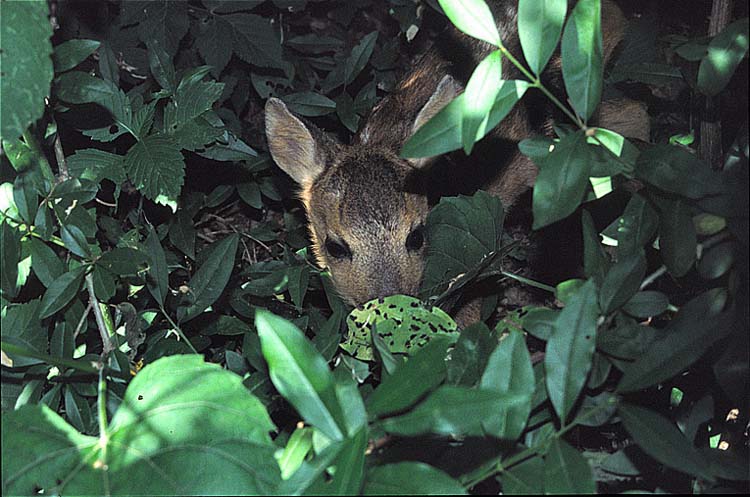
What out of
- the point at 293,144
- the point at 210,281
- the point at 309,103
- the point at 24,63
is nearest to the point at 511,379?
the point at 24,63

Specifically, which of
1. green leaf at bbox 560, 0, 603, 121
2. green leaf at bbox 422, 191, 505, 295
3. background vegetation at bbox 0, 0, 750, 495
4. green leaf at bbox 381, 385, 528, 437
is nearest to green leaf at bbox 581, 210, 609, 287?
background vegetation at bbox 0, 0, 750, 495

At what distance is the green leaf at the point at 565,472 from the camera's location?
146 cm

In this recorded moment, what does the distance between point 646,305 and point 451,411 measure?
74 centimetres

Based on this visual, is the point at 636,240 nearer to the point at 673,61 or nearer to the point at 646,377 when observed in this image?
the point at 646,377

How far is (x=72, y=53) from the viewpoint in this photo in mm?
2467

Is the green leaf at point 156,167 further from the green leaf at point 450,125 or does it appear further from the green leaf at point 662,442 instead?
the green leaf at point 662,442

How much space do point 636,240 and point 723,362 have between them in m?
0.34

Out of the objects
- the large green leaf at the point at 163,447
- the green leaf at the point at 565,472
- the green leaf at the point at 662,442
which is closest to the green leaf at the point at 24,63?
the large green leaf at the point at 163,447

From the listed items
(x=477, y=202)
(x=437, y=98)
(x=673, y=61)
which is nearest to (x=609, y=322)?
(x=477, y=202)

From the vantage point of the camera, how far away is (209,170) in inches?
165

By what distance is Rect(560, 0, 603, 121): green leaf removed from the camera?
1.81 meters

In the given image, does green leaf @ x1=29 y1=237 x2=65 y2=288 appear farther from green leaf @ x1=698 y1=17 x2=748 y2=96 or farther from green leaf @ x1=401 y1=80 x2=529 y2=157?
green leaf @ x1=698 y1=17 x2=748 y2=96

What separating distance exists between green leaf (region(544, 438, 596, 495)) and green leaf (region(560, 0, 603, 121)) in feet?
2.38

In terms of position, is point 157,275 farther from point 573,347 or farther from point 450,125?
point 573,347
